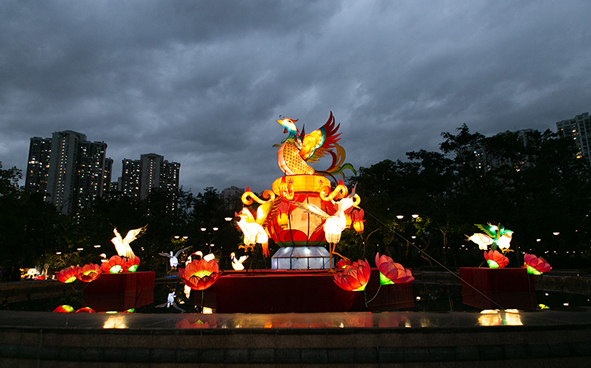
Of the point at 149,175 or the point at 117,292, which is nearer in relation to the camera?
the point at 117,292

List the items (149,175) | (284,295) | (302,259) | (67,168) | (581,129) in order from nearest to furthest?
(284,295)
(302,259)
(581,129)
(67,168)
(149,175)

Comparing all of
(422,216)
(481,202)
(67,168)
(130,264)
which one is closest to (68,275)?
(130,264)

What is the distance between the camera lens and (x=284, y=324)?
604 cm

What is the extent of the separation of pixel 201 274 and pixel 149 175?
12684 cm

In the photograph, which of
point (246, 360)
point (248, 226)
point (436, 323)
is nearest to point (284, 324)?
point (246, 360)

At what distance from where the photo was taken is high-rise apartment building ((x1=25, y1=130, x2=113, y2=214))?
4061 inches

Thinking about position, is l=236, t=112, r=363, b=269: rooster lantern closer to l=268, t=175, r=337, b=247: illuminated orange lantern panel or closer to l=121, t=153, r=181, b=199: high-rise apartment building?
l=268, t=175, r=337, b=247: illuminated orange lantern panel

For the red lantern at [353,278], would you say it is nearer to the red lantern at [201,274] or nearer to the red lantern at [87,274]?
the red lantern at [201,274]

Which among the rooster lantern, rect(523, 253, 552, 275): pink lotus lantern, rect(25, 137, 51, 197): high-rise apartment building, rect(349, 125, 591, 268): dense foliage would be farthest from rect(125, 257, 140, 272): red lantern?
rect(25, 137, 51, 197): high-rise apartment building

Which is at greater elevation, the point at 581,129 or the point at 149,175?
the point at 149,175

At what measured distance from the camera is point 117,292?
14.2 m

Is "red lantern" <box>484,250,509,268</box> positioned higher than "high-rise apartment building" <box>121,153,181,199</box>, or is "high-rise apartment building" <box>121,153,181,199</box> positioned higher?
"high-rise apartment building" <box>121,153,181,199</box>

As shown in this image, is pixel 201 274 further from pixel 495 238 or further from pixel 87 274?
pixel 495 238

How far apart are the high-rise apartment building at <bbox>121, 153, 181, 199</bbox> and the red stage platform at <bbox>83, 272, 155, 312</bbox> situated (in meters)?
116
